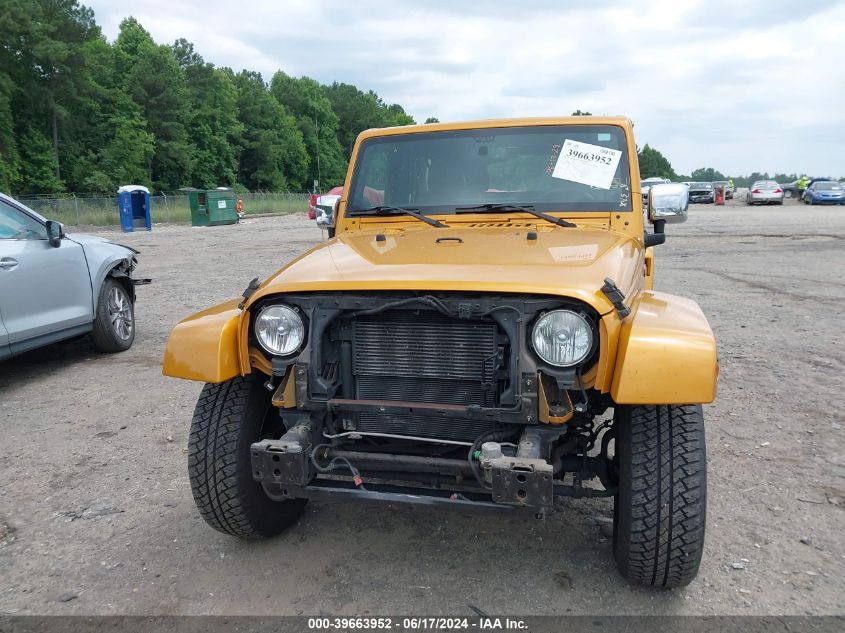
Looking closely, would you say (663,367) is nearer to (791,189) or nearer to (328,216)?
(328,216)

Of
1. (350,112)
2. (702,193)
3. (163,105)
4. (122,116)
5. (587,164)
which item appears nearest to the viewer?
(587,164)

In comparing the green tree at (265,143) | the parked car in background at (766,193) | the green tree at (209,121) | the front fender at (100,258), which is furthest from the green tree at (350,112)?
the front fender at (100,258)

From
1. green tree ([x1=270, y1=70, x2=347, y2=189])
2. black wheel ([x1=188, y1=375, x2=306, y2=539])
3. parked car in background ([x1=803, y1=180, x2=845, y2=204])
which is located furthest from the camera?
green tree ([x1=270, y1=70, x2=347, y2=189])

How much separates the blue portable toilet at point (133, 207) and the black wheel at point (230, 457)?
26.1 m

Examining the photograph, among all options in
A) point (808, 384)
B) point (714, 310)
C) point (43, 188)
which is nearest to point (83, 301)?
point (808, 384)

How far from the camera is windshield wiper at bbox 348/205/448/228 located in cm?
386

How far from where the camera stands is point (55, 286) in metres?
5.94

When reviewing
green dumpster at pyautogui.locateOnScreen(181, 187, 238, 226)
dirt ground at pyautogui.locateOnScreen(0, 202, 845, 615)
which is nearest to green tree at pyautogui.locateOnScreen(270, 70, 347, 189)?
green dumpster at pyautogui.locateOnScreen(181, 187, 238, 226)

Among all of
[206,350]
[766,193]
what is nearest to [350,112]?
[766,193]

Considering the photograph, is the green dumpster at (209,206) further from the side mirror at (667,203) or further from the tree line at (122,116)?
the side mirror at (667,203)

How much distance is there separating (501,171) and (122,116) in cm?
5790

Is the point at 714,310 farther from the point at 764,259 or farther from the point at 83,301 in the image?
the point at 83,301

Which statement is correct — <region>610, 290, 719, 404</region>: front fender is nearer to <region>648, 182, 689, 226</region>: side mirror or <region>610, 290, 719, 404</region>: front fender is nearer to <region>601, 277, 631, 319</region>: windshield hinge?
<region>601, 277, 631, 319</region>: windshield hinge

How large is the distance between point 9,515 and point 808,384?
5393 millimetres
